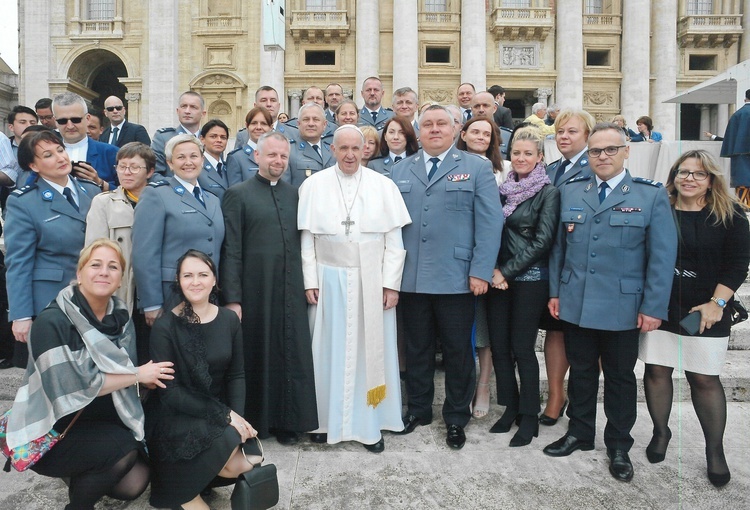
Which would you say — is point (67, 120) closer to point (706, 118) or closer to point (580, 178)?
point (580, 178)

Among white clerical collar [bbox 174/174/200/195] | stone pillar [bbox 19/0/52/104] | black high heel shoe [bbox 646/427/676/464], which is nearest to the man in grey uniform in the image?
black high heel shoe [bbox 646/427/676/464]

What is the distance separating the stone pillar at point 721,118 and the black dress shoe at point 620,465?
99.6ft

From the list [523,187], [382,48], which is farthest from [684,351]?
[382,48]

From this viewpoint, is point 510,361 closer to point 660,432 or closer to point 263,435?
point 660,432

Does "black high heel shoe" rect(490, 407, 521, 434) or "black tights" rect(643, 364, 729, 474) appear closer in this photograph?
"black tights" rect(643, 364, 729, 474)

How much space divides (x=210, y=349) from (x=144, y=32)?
95.1ft

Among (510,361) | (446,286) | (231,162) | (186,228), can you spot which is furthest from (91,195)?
(510,361)

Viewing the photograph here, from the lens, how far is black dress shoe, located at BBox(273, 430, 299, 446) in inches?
161

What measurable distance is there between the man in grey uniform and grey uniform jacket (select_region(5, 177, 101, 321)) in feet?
11.5

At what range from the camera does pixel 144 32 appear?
27516 millimetres

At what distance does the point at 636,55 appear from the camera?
88.6ft

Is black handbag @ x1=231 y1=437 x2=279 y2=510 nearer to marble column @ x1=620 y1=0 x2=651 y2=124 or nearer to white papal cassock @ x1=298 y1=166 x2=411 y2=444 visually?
white papal cassock @ x1=298 y1=166 x2=411 y2=444

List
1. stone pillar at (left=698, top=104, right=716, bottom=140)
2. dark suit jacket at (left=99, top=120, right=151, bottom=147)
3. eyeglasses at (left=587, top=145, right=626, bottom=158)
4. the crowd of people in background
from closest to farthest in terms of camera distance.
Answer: the crowd of people in background → eyeglasses at (left=587, top=145, right=626, bottom=158) → dark suit jacket at (left=99, top=120, right=151, bottom=147) → stone pillar at (left=698, top=104, right=716, bottom=140)

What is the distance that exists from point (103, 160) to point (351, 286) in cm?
295
